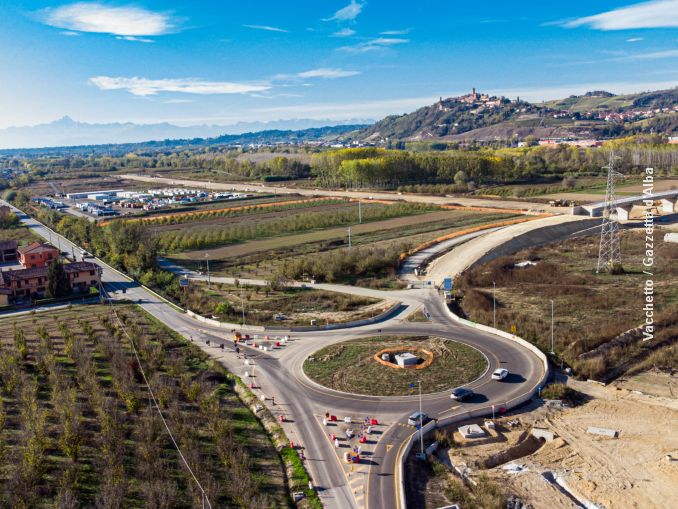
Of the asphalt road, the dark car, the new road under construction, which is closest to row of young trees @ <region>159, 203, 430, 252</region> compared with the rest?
the new road under construction

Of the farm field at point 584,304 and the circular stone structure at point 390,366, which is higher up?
the farm field at point 584,304

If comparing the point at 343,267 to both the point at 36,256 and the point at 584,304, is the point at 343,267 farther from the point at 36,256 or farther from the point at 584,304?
the point at 36,256

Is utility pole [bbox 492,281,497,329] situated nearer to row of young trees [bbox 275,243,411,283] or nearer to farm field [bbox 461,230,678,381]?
farm field [bbox 461,230,678,381]

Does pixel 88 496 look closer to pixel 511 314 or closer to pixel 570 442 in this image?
pixel 570 442

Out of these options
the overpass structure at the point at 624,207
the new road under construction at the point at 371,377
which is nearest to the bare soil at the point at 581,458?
the new road under construction at the point at 371,377

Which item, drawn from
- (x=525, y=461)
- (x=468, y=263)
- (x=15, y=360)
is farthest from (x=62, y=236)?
(x=525, y=461)

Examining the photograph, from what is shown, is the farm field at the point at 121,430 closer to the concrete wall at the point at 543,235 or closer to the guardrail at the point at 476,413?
the guardrail at the point at 476,413
